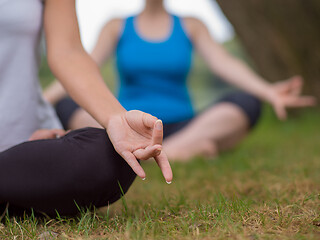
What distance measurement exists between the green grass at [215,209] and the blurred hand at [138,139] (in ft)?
0.56

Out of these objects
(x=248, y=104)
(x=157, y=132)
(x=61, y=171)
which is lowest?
(x=248, y=104)

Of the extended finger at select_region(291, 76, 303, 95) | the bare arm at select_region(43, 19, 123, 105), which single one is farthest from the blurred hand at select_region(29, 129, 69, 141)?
the bare arm at select_region(43, 19, 123, 105)

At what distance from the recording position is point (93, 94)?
138 centimetres

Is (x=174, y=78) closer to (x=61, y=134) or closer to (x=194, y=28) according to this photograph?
(x=194, y=28)

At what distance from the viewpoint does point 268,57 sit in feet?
17.6

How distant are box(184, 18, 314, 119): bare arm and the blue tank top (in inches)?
4.8

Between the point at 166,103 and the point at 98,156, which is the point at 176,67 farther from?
the point at 98,156

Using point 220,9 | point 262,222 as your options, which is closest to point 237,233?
point 262,222

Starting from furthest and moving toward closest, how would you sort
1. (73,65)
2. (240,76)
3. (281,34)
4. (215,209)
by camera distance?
1. (281,34)
2. (240,76)
3. (73,65)
4. (215,209)

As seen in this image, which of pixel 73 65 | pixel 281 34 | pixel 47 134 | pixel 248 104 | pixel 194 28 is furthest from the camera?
pixel 281 34

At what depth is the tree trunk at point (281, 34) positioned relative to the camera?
501 cm

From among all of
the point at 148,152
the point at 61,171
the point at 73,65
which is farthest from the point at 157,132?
the point at 73,65

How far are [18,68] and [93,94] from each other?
0.40 m

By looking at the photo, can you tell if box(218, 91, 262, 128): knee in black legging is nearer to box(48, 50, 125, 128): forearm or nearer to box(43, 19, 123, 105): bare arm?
box(43, 19, 123, 105): bare arm
